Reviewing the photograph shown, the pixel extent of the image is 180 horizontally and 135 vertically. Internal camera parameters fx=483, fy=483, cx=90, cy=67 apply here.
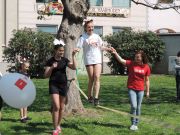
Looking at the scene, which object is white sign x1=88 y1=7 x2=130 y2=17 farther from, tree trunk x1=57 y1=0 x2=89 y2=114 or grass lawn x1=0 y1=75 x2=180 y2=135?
tree trunk x1=57 y1=0 x2=89 y2=114

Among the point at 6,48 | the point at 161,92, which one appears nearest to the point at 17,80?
the point at 161,92

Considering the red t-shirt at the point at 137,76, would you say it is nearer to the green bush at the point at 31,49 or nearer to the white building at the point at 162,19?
the green bush at the point at 31,49

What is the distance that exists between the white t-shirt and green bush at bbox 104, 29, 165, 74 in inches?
760

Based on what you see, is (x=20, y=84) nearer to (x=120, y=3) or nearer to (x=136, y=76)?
(x=136, y=76)

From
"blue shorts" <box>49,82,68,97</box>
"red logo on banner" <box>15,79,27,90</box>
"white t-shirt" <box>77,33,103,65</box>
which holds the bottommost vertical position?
"blue shorts" <box>49,82,68,97</box>

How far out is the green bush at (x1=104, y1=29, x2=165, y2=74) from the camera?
99.5ft

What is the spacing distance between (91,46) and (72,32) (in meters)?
0.83

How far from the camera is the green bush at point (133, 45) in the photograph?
1193 inches

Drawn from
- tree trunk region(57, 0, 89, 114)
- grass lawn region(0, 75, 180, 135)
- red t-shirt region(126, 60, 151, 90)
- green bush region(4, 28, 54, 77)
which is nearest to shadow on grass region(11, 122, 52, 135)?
grass lawn region(0, 75, 180, 135)

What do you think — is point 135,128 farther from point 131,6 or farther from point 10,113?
point 131,6

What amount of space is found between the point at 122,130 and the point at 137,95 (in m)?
0.79

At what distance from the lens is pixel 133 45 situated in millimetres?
30422

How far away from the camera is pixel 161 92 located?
18109mm

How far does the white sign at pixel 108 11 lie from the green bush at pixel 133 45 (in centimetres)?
544
